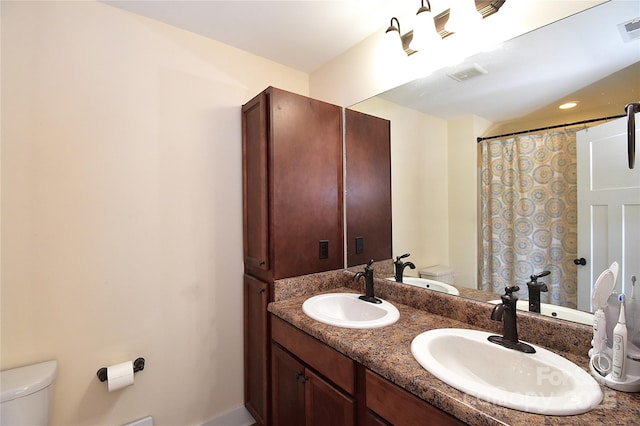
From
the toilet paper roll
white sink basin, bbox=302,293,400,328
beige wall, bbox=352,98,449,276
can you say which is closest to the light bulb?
beige wall, bbox=352,98,449,276

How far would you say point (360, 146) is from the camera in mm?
1870

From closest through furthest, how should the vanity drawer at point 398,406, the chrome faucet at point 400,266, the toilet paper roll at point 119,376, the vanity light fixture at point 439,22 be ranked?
the vanity drawer at point 398,406 → the vanity light fixture at point 439,22 → the toilet paper roll at point 119,376 → the chrome faucet at point 400,266

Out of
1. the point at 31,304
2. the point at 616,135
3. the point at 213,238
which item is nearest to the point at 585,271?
the point at 616,135

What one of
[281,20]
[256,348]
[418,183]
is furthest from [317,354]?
[281,20]

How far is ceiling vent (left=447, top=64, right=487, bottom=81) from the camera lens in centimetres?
129

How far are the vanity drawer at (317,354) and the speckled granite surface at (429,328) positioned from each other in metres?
0.04

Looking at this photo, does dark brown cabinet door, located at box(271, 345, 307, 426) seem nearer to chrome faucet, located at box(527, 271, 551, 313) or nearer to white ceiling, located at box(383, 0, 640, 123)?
chrome faucet, located at box(527, 271, 551, 313)

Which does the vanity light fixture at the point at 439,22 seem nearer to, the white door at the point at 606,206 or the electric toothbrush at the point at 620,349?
the white door at the point at 606,206

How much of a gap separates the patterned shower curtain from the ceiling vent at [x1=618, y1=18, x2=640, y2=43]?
1.03ft

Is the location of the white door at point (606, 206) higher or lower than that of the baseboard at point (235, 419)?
higher

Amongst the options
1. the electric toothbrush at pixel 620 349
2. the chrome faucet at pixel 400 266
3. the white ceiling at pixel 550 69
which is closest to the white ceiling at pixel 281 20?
A: the white ceiling at pixel 550 69

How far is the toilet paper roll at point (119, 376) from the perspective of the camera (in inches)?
51.9

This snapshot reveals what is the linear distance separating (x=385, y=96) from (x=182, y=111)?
1.22 metres

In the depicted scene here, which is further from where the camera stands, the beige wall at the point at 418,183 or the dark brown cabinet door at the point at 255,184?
the dark brown cabinet door at the point at 255,184
